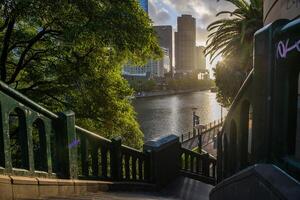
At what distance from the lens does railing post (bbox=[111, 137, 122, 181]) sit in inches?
258

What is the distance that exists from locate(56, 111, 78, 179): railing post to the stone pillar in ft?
11.3

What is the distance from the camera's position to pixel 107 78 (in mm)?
12461

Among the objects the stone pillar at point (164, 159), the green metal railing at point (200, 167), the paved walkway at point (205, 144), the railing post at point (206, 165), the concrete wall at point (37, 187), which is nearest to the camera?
the concrete wall at point (37, 187)

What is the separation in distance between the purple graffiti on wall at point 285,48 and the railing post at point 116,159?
13.1 ft

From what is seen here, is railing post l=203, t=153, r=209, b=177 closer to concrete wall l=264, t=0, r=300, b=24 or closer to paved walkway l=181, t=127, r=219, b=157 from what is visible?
concrete wall l=264, t=0, r=300, b=24

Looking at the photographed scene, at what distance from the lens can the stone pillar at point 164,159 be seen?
27.3 feet

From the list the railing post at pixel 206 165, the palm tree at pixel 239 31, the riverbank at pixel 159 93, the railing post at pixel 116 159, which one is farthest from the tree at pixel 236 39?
the riverbank at pixel 159 93

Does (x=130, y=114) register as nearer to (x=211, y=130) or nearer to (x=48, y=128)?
(x=48, y=128)

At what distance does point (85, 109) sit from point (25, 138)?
7783 mm

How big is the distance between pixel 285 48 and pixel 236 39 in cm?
1861

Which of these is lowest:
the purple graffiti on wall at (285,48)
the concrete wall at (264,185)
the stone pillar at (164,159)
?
the stone pillar at (164,159)

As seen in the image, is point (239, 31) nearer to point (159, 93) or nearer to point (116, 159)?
point (116, 159)

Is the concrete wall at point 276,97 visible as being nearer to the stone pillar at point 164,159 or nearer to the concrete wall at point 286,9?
the concrete wall at point 286,9

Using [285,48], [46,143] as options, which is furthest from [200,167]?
[285,48]
